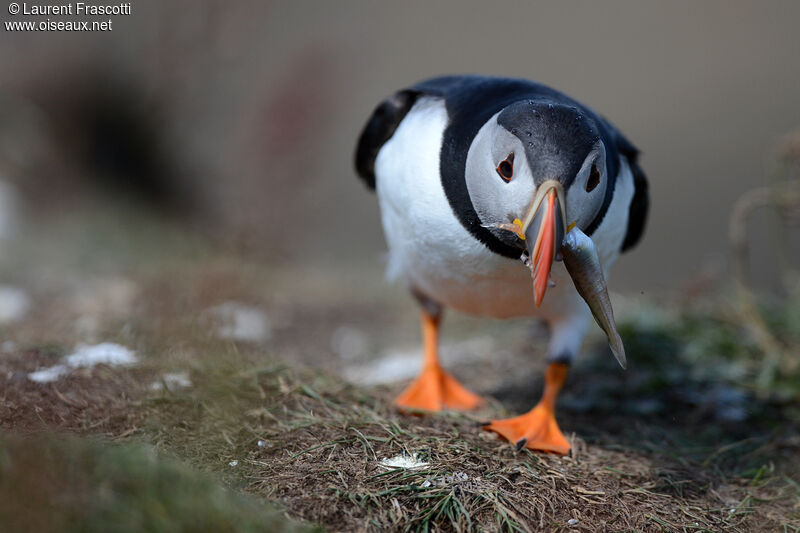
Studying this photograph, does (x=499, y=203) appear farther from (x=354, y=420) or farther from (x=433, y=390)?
(x=433, y=390)

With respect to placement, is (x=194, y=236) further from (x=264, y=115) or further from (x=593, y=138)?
(x=593, y=138)

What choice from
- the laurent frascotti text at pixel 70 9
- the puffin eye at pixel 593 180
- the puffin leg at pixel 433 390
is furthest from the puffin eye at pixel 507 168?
the laurent frascotti text at pixel 70 9

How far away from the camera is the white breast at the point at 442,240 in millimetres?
3086

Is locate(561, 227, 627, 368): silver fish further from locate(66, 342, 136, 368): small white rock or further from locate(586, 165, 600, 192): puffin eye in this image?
locate(66, 342, 136, 368): small white rock

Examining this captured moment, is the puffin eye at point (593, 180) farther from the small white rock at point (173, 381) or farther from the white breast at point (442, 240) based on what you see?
the small white rock at point (173, 381)

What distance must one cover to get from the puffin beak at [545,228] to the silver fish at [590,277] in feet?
0.39

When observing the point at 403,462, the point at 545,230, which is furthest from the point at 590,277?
the point at 403,462

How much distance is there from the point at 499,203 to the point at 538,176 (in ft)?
0.79

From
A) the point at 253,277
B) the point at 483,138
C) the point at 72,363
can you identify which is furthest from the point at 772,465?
the point at 253,277

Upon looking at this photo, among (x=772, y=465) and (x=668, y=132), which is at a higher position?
(x=668, y=132)

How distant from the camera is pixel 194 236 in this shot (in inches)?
297

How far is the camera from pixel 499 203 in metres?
2.69

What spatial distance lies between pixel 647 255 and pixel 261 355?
7000 mm

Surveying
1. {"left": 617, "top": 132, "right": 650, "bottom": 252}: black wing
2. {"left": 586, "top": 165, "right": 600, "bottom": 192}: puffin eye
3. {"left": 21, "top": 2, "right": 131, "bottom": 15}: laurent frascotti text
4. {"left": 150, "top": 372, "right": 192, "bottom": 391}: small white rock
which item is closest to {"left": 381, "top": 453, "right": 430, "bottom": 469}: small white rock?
{"left": 150, "top": 372, "right": 192, "bottom": 391}: small white rock
